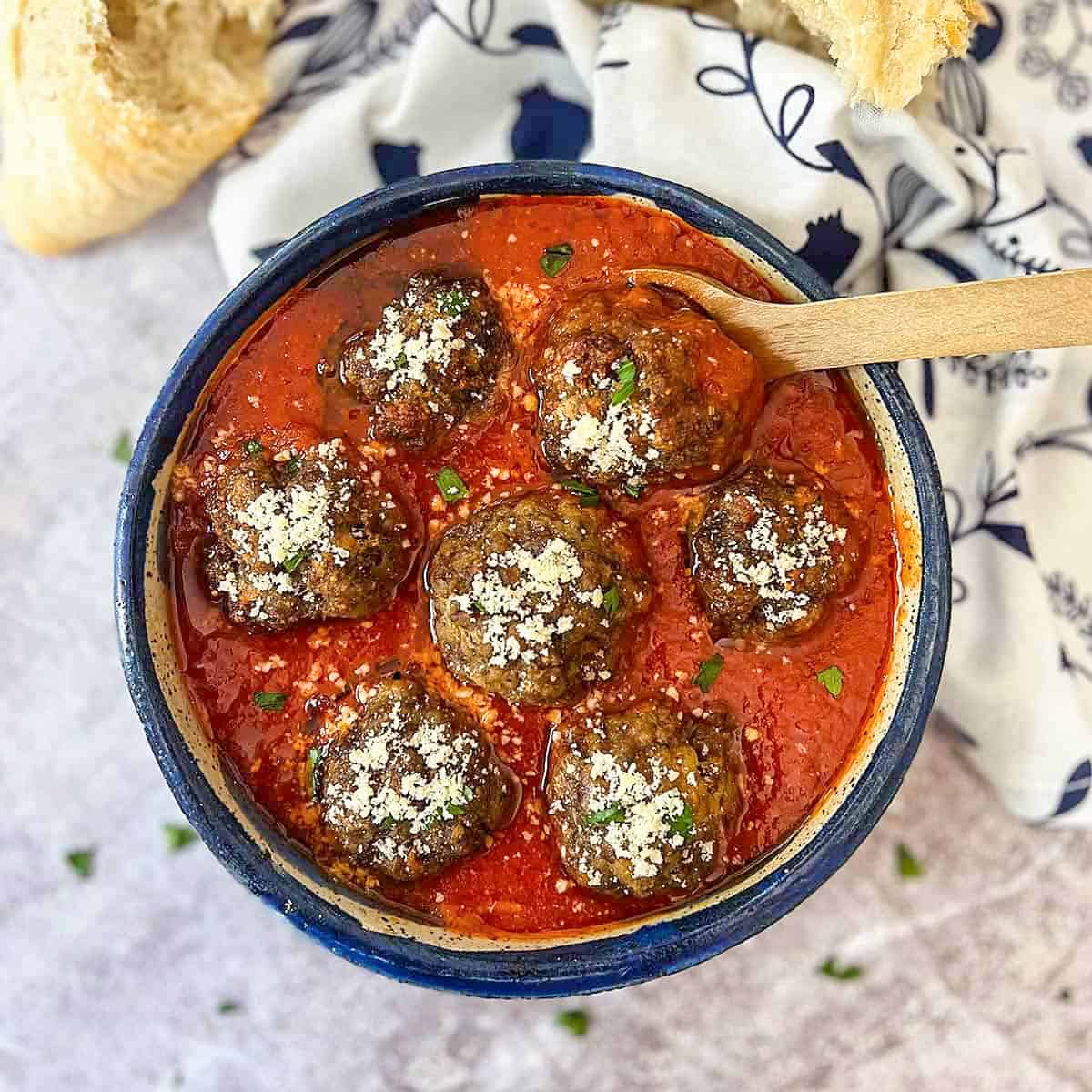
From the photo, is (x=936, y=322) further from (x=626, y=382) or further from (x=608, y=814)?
(x=608, y=814)

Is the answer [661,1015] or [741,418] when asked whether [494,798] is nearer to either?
[741,418]

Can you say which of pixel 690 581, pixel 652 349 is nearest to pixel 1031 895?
pixel 690 581

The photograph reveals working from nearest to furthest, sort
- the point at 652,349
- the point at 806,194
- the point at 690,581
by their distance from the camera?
1. the point at 652,349
2. the point at 690,581
3. the point at 806,194

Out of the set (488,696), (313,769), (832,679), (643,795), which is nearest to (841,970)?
(832,679)

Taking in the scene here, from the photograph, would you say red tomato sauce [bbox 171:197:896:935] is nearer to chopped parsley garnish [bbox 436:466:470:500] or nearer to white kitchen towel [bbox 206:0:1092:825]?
chopped parsley garnish [bbox 436:466:470:500]

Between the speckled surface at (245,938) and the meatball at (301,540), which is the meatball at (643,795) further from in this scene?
the speckled surface at (245,938)

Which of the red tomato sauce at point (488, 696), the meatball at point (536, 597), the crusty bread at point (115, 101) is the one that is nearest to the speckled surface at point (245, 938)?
the crusty bread at point (115, 101)
